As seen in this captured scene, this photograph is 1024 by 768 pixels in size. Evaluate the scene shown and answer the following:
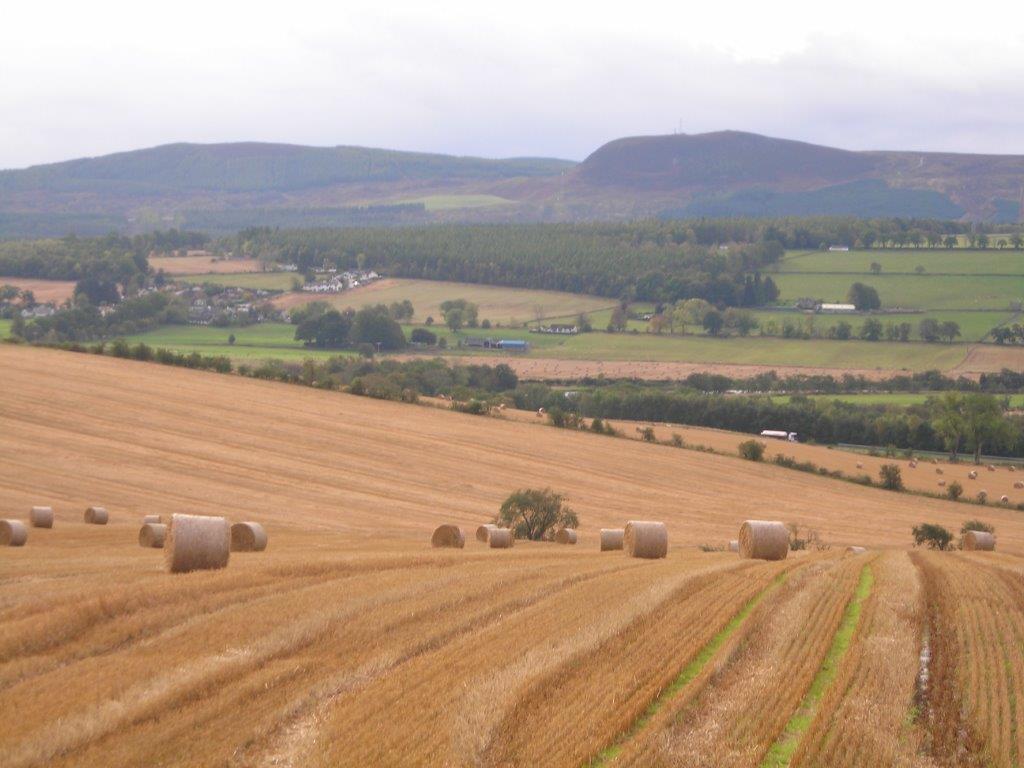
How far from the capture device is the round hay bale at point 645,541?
2366 cm

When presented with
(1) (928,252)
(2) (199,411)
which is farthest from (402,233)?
(2) (199,411)

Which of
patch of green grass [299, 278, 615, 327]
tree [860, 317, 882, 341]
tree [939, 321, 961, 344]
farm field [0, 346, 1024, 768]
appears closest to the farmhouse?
tree [860, 317, 882, 341]

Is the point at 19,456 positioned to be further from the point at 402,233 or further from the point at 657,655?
the point at 402,233

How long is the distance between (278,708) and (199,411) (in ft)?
137

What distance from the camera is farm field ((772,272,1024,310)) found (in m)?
108

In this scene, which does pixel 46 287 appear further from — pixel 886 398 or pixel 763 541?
pixel 763 541

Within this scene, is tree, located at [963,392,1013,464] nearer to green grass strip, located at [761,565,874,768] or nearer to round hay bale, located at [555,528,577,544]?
round hay bale, located at [555,528,577,544]

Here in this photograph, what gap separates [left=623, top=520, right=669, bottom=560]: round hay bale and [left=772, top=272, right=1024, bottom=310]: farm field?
88466mm

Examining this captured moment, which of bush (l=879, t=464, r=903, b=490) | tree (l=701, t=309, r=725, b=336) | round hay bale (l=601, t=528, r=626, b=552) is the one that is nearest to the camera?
round hay bale (l=601, t=528, r=626, b=552)

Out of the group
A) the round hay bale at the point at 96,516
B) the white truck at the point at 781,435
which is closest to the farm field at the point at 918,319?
the white truck at the point at 781,435

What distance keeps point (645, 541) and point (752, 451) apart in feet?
115

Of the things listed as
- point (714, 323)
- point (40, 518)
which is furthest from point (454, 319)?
point (40, 518)

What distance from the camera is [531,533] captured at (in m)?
32.7

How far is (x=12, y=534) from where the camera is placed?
23109mm
